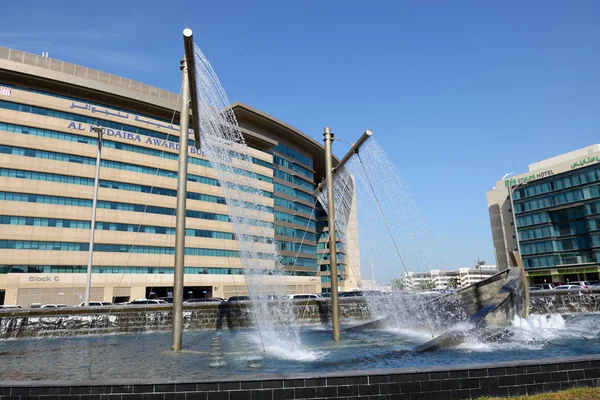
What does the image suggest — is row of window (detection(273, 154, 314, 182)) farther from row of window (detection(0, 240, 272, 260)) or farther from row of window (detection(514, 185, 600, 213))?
row of window (detection(514, 185, 600, 213))

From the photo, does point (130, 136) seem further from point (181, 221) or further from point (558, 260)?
point (558, 260)

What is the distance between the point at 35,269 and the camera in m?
43.3

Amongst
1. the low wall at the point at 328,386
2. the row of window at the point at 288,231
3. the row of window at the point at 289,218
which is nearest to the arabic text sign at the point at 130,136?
the row of window at the point at 289,218

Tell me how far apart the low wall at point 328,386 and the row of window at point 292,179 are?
6220 cm

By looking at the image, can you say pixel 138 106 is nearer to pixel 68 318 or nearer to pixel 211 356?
pixel 68 318

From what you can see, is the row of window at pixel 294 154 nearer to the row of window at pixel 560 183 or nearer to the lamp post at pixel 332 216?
the row of window at pixel 560 183

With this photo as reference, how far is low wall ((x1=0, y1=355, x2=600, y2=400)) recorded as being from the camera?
5754 millimetres

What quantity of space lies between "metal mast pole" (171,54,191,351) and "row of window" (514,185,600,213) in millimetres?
71796

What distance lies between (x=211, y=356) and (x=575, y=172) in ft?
244

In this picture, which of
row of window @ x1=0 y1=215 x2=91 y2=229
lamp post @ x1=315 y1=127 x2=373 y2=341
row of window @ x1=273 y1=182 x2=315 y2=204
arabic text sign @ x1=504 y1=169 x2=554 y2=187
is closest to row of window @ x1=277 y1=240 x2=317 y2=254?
row of window @ x1=273 y1=182 x2=315 y2=204

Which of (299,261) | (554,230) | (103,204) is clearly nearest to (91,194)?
(103,204)

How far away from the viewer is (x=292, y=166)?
73938mm

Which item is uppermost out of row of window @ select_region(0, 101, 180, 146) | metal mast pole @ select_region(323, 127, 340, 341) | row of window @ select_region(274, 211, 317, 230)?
row of window @ select_region(0, 101, 180, 146)

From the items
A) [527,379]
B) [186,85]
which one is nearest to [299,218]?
[186,85]
